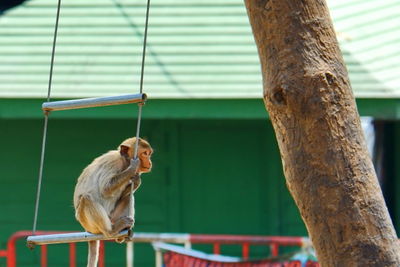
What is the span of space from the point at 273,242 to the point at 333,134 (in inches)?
188

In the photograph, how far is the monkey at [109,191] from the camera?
22.5ft

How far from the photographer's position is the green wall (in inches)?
473

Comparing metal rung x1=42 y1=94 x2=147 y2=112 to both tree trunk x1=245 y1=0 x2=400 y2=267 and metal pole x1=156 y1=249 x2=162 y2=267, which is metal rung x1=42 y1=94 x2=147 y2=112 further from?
metal pole x1=156 y1=249 x2=162 y2=267

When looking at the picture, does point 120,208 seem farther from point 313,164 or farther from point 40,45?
point 40,45

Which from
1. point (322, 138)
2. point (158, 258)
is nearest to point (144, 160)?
point (322, 138)

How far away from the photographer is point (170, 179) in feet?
39.7

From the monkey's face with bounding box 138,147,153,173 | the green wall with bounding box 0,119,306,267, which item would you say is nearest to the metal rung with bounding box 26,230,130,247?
the monkey's face with bounding box 138,147,153,173

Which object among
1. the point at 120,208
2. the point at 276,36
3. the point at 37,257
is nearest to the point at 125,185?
the point at 120,208

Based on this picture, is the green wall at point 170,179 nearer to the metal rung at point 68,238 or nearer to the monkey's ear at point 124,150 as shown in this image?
the monkey's ear at point 124,150

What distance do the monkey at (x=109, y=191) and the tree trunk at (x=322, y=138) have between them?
142 centimetres

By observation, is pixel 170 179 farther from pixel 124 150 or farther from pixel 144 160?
pixel 144 160

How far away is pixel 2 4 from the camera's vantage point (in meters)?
12.4

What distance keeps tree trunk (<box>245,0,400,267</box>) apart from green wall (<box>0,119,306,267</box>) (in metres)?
6.51

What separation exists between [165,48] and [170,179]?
51.7 inches
